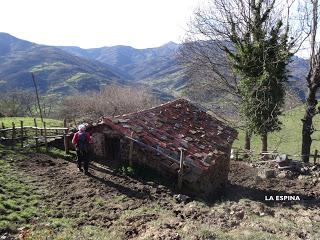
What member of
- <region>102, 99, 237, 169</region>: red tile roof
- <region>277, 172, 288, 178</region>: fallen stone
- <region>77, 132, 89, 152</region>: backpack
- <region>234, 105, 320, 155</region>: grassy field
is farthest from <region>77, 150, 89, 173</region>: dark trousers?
<region>234, 105, 320, 155</region>: grassy field

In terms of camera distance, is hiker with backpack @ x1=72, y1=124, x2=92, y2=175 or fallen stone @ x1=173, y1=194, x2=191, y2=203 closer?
fallen stone @ x1=173, y1=194, x2=191, y2=203

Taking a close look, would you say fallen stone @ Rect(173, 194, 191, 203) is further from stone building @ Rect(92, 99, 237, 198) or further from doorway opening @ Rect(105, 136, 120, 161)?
doorway opening @ Rect(105, 136, 120, 161)

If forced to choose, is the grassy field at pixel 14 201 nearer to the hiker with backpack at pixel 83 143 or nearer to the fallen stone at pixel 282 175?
the hiker with backpack at pixel 83 143

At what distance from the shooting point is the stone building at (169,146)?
1313 cm

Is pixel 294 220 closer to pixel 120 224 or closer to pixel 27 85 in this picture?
pixel 120 224

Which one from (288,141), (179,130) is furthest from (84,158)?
(288,141)

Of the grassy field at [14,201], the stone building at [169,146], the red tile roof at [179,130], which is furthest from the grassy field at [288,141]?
the grassy field at [14,201]

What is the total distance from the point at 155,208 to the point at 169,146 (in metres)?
3.13

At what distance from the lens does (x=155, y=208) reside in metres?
11.1

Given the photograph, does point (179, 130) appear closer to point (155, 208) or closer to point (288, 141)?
point (155, 208)

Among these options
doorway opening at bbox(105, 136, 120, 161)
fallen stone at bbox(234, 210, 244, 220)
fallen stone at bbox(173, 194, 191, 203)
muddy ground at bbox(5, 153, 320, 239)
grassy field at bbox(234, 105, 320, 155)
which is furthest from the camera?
grassy field at bbox(234, 105, 320, 155)

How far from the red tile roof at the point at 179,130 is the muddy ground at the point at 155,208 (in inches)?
59.5

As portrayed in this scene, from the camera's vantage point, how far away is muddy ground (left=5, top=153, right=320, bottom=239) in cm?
918

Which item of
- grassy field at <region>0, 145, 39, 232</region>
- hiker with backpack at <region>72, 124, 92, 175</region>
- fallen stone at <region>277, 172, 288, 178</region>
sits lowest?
fallen stone at <region>277, 172, 288, 178</region>
